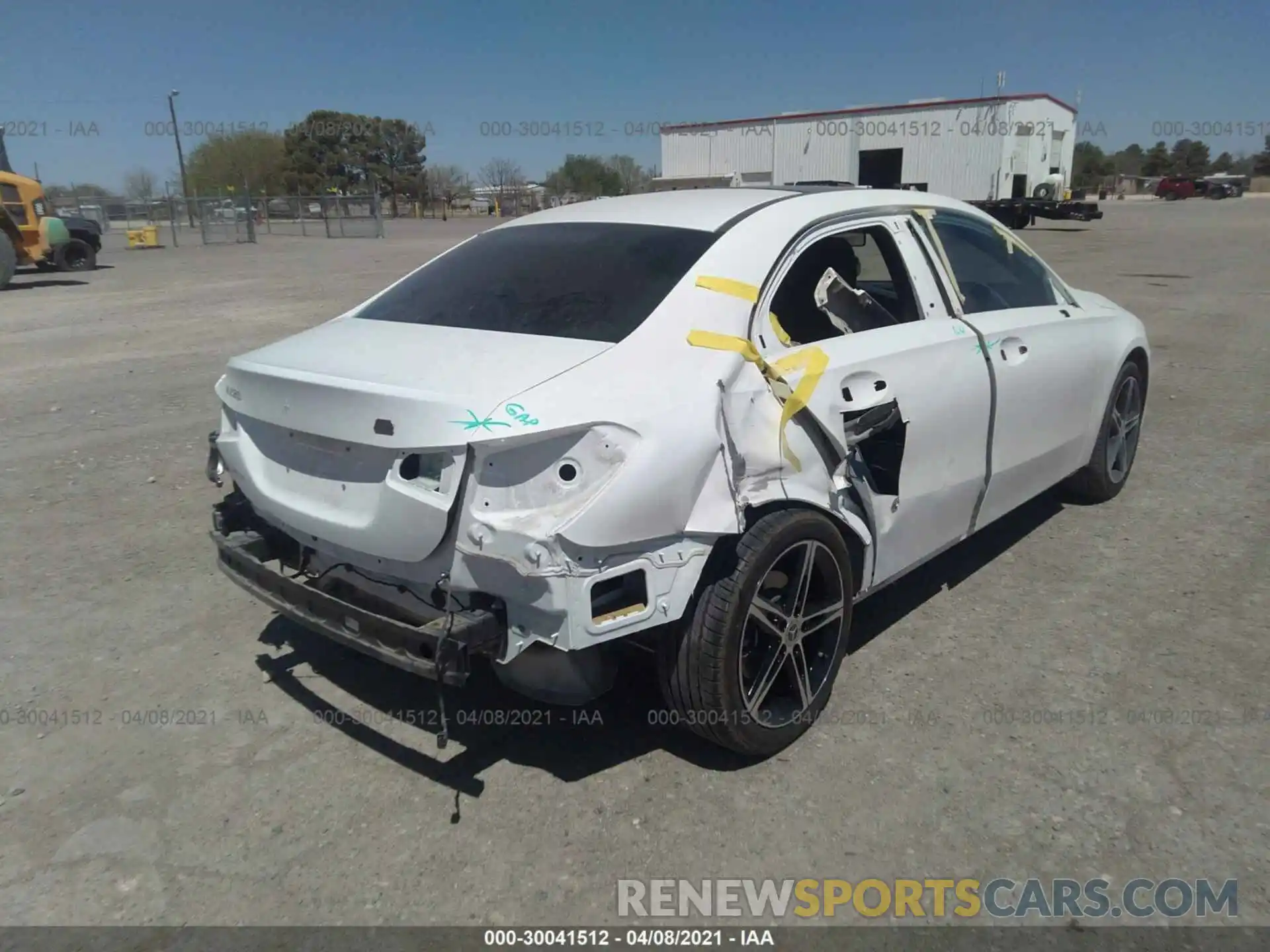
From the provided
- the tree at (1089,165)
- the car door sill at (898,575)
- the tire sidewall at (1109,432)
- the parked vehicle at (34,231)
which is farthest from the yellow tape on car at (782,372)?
A: the tree at (1089,165)

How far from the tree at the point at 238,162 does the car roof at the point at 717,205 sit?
7133 cm

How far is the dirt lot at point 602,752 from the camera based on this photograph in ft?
8.42

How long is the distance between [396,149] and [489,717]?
250ft

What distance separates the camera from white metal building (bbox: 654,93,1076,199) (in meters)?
34.7

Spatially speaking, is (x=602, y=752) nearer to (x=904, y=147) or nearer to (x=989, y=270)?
(x=989, y=270)

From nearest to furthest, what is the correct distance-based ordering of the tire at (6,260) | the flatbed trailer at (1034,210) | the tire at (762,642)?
1. the tire at (762,642)
2. the tire at (6,260)
3. the flatbed trailer at (1034,210)

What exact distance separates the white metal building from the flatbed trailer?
0.99 meters

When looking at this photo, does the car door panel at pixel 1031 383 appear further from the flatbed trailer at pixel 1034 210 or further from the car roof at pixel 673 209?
the flatbed trailer at pixel 1034 210

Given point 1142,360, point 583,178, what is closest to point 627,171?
point 583,178

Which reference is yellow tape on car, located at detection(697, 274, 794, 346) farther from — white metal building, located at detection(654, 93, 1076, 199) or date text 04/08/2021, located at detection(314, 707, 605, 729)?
white metal building, located at detection(654, 93, 1076, 199)

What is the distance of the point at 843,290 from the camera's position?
3.64m

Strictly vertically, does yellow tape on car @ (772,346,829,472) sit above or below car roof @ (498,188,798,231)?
below

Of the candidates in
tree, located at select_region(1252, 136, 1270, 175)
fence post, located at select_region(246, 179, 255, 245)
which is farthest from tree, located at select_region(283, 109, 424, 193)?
tree, located at select_region(1252, 136, 1270, 175)
